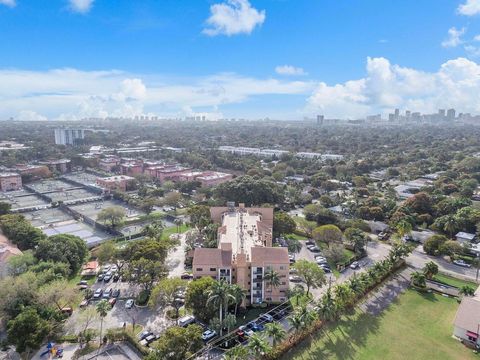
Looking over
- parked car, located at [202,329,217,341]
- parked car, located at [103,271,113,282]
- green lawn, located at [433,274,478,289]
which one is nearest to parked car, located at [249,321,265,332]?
parked car, located at [202,329,217,341]

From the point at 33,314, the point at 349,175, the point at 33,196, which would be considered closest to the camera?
the point at 33,314

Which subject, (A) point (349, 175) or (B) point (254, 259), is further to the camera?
(A) point (349, 175)

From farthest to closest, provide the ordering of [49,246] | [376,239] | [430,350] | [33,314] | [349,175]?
[349,175] → [376,239] → [49,246] → [430,350] → [33,314]

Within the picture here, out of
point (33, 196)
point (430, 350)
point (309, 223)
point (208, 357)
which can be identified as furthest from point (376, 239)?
point (33, 196)

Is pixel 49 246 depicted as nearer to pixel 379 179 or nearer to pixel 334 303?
pixel 334 303

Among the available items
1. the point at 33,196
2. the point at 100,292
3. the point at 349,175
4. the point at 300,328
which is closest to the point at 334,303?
the point at 300,328

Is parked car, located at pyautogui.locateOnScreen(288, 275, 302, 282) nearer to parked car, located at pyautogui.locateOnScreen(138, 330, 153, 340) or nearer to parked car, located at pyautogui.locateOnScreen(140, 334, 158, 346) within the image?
parked car, located at pyautogui.locateOnScreen(140, 334, 158, 346)

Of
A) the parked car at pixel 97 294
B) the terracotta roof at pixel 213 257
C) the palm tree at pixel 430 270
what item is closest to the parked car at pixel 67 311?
the parked car at pixel 97 294

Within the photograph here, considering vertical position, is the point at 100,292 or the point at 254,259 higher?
the point at 254,259

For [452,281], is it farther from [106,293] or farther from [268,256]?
[106,293]
